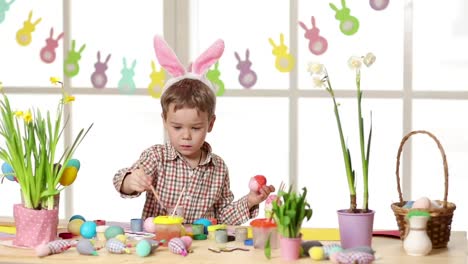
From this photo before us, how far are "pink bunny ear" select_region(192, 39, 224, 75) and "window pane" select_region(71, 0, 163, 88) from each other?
184 cm

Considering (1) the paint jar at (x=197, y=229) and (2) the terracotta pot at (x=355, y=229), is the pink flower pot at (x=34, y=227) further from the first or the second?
(2) the terracotta pot at (x=355, y=229)

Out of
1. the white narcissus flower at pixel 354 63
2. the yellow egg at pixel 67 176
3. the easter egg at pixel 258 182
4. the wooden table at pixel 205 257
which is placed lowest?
the wooden table at pixel 205 257

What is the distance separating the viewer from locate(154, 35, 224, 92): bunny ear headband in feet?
9.43

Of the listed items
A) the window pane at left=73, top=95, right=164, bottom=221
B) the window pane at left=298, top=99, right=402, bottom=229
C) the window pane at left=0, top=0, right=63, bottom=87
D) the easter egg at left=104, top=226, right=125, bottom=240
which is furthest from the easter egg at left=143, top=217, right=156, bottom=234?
the window pane at left=0, top=0, right=63, bottom=87

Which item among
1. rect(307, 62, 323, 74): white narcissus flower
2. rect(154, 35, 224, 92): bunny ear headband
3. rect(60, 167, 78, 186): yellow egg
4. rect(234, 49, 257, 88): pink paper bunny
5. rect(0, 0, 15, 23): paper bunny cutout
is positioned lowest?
rect(60, 167, 78, 186): yellow egg

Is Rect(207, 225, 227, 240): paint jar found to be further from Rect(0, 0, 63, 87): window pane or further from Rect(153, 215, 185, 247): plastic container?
Rect(0, 0, 63, 87): window pane

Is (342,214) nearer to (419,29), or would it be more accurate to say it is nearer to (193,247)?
(193,247)

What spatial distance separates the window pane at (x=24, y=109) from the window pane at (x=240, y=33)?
3.02 feet

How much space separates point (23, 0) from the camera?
16.8 ft

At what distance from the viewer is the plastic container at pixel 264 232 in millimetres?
2373

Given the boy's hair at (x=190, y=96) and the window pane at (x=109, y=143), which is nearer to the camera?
the boy's hair at (x=190, y=96)

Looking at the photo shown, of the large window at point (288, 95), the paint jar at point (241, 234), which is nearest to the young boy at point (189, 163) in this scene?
the paint jar at point (241, 234)

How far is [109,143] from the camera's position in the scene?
4.97m

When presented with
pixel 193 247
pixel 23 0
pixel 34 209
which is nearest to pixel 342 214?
pixel 193 247
